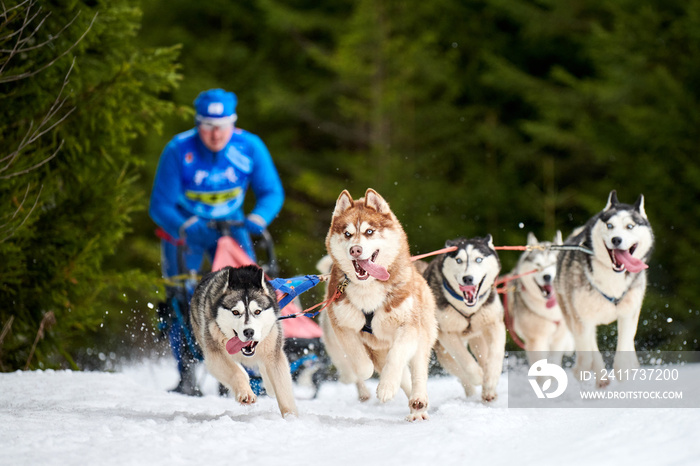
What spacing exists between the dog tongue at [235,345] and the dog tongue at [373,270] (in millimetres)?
756

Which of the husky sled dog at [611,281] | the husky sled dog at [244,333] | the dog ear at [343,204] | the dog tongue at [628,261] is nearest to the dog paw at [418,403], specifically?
the husky sled dog at [244,333]

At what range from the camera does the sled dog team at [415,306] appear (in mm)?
4598

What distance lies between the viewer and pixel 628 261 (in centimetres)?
571

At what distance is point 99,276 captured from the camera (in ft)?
23.0

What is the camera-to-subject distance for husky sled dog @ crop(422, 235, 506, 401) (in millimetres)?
5523

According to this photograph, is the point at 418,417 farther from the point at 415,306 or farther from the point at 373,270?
the point at 373,270

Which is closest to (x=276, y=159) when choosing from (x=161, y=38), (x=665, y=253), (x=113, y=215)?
(x=161, y=38)

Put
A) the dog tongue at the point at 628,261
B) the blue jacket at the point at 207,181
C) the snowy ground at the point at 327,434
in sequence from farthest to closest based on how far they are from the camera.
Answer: the blue jacket at the point at 207,181 < the dog tongue at the point at 628,261 < the snowy ground at the point at 327,434

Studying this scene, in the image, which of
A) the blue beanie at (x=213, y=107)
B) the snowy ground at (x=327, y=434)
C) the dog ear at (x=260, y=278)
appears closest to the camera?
the snowy ground at (x=327, y=434)

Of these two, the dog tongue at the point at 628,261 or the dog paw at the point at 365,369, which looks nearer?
the dog paw at the point at 365,369

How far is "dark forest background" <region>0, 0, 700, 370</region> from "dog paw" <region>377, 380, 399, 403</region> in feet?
10.7

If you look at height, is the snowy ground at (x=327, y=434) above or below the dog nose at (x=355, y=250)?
below

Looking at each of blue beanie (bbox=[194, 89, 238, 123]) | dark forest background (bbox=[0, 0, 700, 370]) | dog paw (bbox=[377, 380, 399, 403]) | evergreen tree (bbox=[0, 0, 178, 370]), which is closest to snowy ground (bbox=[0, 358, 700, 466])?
dog paw (bbox=[377, 380, 399, 403])

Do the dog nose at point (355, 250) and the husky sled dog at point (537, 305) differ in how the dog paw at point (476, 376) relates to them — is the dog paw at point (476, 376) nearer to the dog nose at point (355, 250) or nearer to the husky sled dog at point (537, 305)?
the husky sled dog at point (537, 305)
